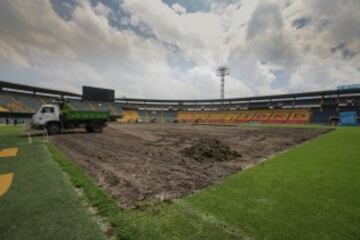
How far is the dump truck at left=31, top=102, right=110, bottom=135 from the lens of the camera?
1698cm

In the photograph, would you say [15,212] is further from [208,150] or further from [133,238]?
[208,150]

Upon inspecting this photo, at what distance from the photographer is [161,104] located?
88812mm

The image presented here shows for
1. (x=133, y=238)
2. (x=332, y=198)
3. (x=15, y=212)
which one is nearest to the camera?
(x=133, y=238)

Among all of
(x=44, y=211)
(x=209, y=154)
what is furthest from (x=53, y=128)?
(x=44, y=211)

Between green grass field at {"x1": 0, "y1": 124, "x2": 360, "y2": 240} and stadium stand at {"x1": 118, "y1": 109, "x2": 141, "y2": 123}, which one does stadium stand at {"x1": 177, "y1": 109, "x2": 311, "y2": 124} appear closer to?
stadium stand at {"x1": 118, "y1": 109, "x2": 141, "y2": 123}

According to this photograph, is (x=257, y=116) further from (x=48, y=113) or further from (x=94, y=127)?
(x=48, y=113)

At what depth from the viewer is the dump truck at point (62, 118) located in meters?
17.0

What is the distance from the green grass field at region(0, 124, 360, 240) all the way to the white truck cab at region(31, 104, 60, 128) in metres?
13.2

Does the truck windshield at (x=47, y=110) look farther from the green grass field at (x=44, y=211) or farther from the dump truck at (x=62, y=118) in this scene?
the green grass field at (x=44, y=211)

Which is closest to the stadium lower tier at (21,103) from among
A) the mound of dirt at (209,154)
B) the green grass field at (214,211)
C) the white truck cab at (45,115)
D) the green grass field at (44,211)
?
the white truck cab at (45,115)

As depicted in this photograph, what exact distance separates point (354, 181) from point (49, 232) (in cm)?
770

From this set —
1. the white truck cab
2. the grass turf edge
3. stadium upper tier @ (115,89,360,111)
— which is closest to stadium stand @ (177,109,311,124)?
stadium upper tier @ (115,89,360,111)

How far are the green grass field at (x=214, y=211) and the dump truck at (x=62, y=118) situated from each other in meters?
13.2

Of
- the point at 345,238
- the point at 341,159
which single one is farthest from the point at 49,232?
the point at 341,159
